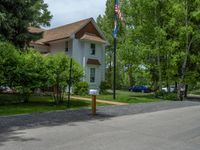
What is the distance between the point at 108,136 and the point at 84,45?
77.2ft

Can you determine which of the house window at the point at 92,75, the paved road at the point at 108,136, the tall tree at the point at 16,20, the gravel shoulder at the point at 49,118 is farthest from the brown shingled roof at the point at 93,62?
the paved road at the point at 108,136

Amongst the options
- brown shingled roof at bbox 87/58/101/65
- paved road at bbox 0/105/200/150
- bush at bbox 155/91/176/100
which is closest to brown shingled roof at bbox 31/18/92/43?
brown shingled roof at bbox 87/58/101/65

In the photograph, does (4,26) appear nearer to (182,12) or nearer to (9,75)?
(9,75)

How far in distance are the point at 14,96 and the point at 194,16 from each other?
1741 cm

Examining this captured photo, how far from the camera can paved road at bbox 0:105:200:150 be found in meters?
8.41

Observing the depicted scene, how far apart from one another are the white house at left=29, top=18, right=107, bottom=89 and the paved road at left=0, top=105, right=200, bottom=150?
19832 mm

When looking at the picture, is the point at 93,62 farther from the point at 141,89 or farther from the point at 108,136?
the point at 108,136

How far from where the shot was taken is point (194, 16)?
2806 centimetres

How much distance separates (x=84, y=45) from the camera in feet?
107

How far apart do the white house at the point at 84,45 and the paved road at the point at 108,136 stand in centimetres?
1983

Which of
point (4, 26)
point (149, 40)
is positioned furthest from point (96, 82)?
point (4, 26)

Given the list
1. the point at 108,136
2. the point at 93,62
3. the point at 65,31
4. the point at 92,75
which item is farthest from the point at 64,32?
the point at 108,136

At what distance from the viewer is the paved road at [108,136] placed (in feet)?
27.6

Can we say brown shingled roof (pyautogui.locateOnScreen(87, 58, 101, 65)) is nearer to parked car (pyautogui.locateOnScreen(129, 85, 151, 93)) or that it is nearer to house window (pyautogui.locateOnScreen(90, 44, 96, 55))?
house window (pyautogui.locateOnScreen(90, 44, 96, 55))
